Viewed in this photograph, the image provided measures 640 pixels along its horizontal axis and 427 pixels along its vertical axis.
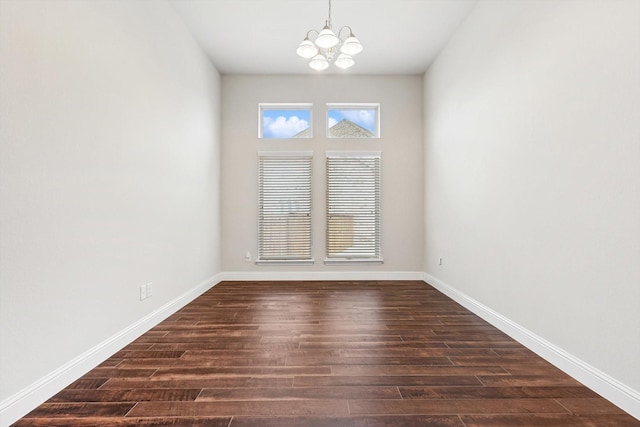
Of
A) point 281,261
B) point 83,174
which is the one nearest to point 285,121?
point 281,261

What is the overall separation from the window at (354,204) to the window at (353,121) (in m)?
0.37

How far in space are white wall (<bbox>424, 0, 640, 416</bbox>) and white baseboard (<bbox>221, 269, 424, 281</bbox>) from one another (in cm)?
143

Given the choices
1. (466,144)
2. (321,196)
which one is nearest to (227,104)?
(321,196)

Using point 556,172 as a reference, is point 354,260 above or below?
below

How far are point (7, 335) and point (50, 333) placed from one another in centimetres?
27

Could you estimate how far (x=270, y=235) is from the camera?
5172 mm

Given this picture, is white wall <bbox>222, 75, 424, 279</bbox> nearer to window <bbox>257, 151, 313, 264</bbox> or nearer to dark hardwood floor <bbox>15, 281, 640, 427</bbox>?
window <bbox>257, 151, 313, 264</bbox>

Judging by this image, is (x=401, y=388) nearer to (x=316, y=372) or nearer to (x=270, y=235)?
(x=316, y=372)

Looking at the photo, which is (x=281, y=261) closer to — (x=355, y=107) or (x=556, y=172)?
(x=355, y=107)

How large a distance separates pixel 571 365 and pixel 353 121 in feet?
13.8

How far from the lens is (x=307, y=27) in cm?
382

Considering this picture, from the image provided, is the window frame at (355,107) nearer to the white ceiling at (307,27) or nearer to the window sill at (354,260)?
the white ceiling at (307,27)

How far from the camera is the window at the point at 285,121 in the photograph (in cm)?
523

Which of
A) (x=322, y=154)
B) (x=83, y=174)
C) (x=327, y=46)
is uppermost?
(x=327, y=46)
